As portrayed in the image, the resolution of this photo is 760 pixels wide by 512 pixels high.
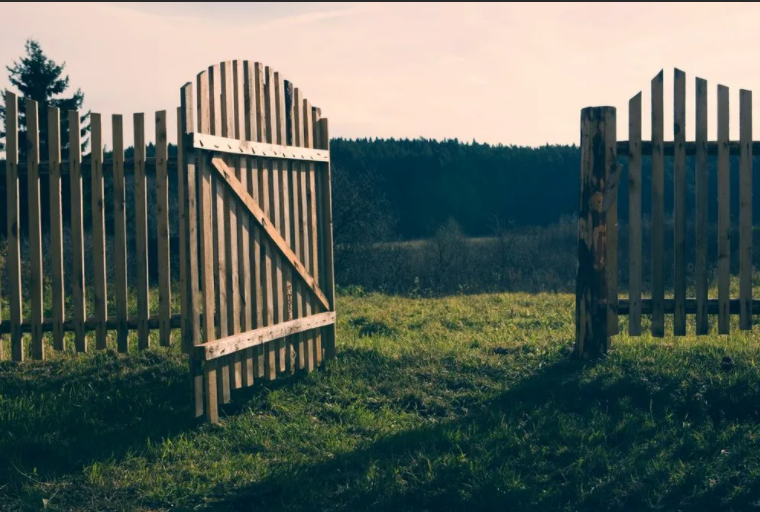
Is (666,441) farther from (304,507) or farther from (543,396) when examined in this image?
(304,507)

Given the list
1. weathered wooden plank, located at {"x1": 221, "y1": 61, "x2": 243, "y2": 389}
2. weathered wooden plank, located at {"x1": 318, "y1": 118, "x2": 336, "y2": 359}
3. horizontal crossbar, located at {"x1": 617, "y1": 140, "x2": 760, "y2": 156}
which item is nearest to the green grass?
weathered wooden plank, located at {"x1": 318, "y1": 118, "x2": 336, "y2": 359}

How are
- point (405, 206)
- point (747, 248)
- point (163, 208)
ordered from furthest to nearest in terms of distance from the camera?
point (405, 206), point (747, 248), point (163, 208)

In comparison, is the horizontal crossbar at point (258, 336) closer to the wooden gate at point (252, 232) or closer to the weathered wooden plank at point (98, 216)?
the wooden gate at point (252, 232)

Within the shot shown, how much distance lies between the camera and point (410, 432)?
548 cm

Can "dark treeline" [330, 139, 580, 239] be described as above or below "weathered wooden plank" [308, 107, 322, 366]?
above

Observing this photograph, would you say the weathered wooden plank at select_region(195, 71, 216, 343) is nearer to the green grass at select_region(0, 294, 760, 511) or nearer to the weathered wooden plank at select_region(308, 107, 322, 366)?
the green grass at select_region(0, 294, 760, 511)

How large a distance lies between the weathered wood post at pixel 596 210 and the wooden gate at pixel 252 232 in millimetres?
2459

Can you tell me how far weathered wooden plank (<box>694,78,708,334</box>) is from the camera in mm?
6602

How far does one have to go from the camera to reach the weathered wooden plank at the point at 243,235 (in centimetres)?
615

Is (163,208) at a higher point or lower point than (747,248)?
higher

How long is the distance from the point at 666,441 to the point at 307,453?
2.59m

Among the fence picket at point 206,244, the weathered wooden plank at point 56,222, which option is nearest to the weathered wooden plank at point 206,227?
the fence picket at point 206,244

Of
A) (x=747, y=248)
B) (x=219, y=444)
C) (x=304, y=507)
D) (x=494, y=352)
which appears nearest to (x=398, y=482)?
(x=304, y=507)

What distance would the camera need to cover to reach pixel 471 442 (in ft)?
17.2
